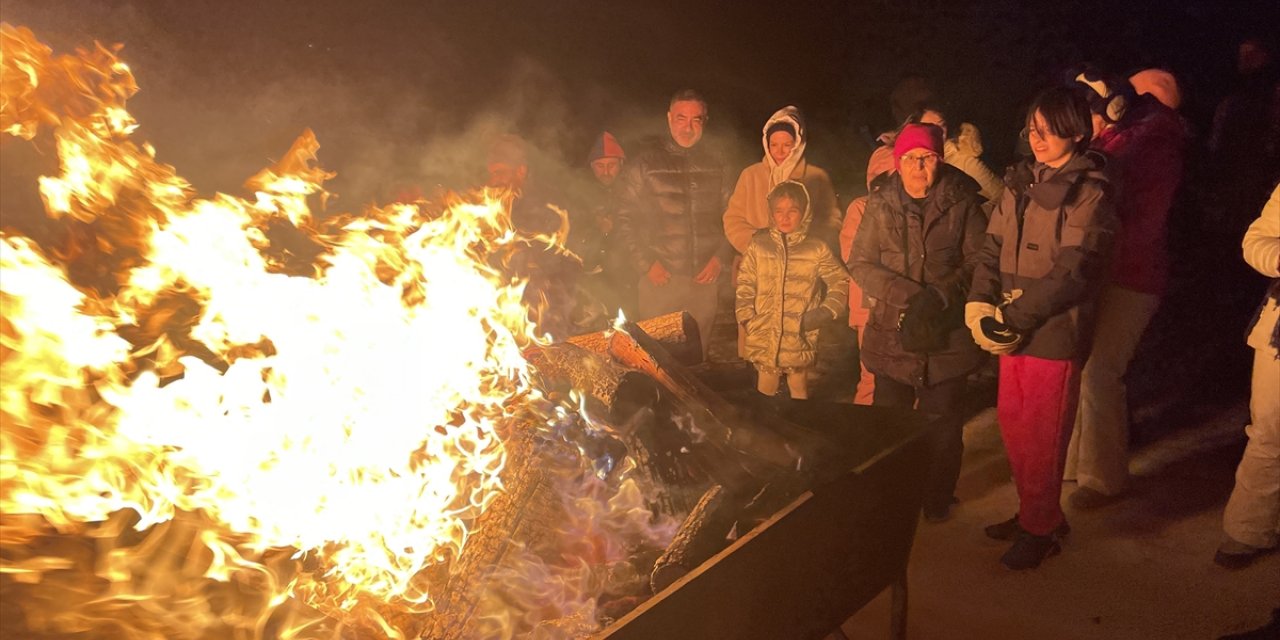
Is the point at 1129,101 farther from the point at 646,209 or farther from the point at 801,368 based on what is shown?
the point at 646,209

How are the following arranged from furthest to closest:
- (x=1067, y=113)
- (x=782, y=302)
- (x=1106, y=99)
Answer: (x=782, y=302), (x=1106, y=99), (x=1067, y=113)

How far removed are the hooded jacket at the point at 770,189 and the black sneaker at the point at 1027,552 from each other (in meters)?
2.63

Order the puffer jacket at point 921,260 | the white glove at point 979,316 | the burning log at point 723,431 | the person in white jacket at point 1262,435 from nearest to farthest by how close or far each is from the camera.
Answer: the burning log at point 723,431 → the person in white jacket at point 1262,435 → the white glove at point 979,316 → the puffer jacket at point 921,260

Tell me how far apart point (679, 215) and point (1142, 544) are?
3759mm

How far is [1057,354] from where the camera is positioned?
3.97 meters

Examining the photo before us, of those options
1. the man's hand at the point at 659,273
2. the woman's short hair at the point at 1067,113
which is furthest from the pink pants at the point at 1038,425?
the man's hand at the point at 659,273

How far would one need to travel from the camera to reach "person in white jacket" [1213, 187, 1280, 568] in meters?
3.76

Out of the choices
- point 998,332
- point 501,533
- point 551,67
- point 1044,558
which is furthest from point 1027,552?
point 551,67

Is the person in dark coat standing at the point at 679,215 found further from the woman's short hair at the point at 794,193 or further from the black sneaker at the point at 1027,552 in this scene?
the black sneaker at the point at 1027,552

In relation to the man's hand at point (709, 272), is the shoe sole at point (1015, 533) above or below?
below

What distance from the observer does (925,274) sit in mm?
4445

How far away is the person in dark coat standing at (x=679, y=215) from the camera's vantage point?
20.1 feet

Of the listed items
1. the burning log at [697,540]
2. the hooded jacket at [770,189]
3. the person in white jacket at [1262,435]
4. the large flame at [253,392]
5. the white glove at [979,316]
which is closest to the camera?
the burning log at [697,540]

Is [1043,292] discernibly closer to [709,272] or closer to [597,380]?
[597,380]
